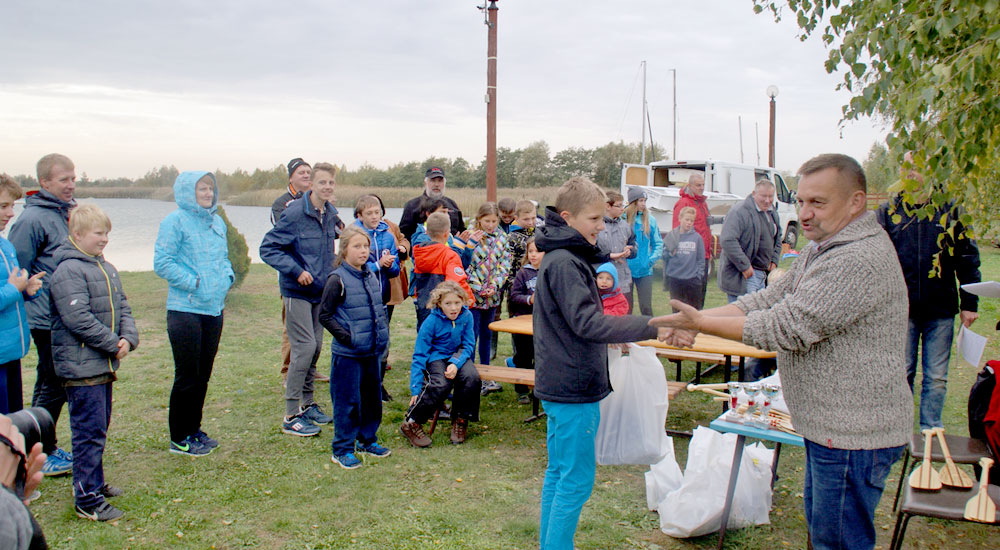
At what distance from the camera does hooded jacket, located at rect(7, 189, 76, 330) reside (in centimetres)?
410

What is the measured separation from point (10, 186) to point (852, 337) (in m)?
4.30

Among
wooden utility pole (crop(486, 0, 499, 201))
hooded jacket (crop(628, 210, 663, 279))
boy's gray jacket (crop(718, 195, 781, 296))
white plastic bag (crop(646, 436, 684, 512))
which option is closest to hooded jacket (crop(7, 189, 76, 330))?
white plastic bag (crop(646, 436, 684, 512))

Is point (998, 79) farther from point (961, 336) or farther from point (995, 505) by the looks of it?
point (961, 336)

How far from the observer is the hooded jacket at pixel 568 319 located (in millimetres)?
2859

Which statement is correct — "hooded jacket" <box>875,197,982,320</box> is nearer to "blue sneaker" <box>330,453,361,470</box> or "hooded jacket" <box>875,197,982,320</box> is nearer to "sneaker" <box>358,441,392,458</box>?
"sneaker" <box>358,441,392,458</box>

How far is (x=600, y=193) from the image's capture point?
3012 millimetres

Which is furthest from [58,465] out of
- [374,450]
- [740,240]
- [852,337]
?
[740,240]

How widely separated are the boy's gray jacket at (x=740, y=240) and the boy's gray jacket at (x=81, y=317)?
17.6ft

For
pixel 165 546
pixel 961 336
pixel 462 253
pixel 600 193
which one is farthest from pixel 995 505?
pixel 462 253

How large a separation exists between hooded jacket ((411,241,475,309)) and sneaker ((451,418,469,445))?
3.71ft

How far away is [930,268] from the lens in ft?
15.3

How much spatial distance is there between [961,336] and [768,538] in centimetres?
183

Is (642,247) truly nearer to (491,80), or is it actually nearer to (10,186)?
(491,80)

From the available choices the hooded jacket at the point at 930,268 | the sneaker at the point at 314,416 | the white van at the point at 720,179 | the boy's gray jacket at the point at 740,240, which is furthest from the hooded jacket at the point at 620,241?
the white van at the point at 720,179
